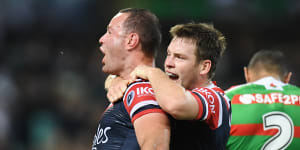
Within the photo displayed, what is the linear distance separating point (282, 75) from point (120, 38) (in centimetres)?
241

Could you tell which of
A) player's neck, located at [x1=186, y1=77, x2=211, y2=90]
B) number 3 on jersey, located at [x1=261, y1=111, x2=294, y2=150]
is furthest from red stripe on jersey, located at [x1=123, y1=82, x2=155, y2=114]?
number 3 on jersey, located at [x1=261, y1=111, x2=294, y2=150]

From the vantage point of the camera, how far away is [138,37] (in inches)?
141

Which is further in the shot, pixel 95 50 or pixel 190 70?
pixel 95 50

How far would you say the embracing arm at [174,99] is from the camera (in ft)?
9.06

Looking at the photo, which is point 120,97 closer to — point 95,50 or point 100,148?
point 100,148

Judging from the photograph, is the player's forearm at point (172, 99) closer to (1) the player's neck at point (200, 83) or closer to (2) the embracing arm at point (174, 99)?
(2) the embracing arm at point (174, 99)

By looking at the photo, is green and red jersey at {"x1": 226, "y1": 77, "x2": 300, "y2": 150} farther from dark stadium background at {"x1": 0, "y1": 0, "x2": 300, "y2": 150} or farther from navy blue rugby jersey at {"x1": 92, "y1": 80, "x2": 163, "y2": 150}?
dark stadium background at {"x1": 0, "y1": 0, "x2": 300, "y2": 150}

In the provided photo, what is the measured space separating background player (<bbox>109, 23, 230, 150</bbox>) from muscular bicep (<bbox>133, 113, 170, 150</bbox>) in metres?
0.11

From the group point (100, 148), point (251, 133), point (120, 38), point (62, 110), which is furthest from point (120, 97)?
point (62, 110)

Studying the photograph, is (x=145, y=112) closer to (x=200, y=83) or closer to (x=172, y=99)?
(x=172, y=99)

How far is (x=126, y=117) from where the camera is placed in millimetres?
3104

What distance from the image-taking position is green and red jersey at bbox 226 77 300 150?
15.9ft

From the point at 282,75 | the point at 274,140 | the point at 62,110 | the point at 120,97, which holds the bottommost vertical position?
the point at 62,110

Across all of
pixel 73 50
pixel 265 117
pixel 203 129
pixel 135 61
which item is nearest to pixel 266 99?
pixel 265 117
